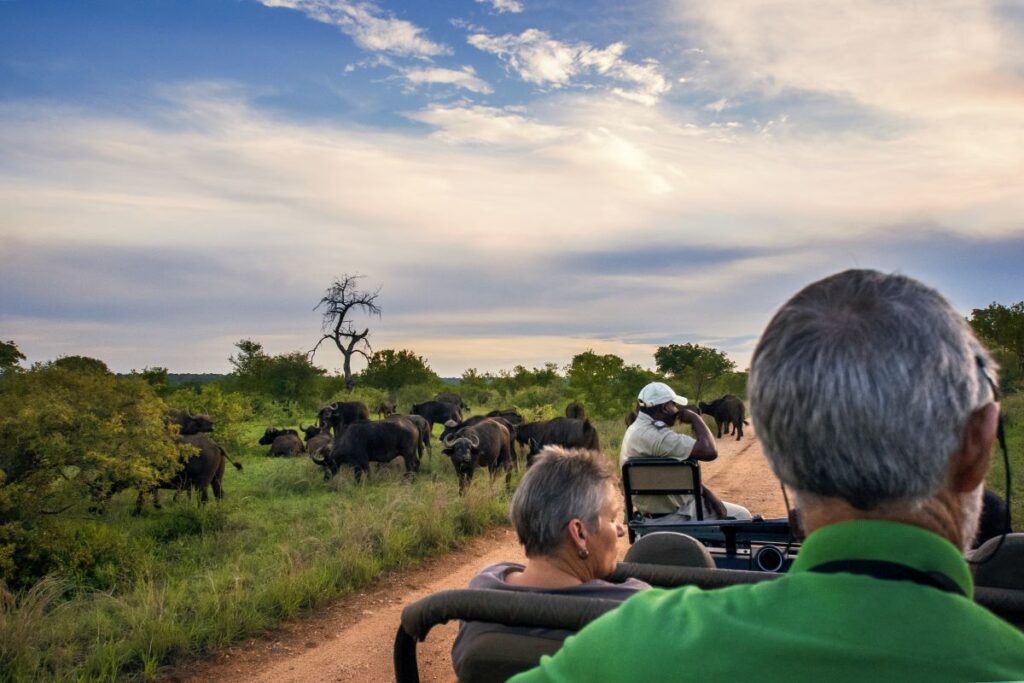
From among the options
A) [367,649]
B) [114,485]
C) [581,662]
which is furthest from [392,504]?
[581,662]

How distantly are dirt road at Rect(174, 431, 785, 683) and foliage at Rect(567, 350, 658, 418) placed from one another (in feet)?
74.5

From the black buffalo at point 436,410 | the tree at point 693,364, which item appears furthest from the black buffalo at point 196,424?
the tree at point 693,364

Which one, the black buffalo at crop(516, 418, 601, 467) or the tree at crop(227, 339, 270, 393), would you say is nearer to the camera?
the black buffalo at crop(516, 418, 601, 467)

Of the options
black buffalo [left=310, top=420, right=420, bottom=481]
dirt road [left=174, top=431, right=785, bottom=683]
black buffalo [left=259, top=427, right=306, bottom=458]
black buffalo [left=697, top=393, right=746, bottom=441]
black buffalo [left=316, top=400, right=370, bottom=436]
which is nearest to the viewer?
dirt road [left=174, top=431, right=785, bottom=683]

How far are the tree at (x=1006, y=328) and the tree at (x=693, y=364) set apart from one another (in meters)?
12.6

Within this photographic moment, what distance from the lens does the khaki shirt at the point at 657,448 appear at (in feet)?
21.1

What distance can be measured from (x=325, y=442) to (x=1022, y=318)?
38633 millimetres

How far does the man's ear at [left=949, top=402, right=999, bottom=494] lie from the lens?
134cm

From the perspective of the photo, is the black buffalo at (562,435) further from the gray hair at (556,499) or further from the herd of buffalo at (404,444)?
the gray hair at (556,499)

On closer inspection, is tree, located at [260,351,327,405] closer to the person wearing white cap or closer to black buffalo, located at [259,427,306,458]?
black buffalo, located at [259,427,306,458]

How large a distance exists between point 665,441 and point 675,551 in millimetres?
3757

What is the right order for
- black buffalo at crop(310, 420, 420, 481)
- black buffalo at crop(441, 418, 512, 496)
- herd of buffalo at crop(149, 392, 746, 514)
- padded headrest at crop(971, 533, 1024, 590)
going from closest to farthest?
1. padded headrest at crop(971, 533, 1024, 590)
2. herd of buffalo at crop(149, 392, 746, 514)
3. black buffalo at crop(441, 418, 512, 496)
4. black buffalo at crop(310, 420, 420, 481)

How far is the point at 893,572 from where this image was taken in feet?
3.81

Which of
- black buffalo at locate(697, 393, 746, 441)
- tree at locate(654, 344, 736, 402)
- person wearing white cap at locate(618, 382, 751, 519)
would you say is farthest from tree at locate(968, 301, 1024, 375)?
person wearing white cap at locate(618, 382, 751, 519)
